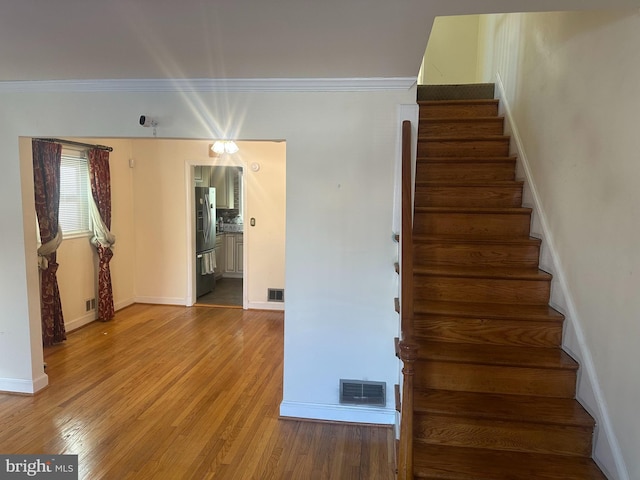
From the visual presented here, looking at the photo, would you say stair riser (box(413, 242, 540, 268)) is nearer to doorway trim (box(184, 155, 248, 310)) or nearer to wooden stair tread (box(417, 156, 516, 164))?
wooden stair tread (box(417, 156, 516, 164))

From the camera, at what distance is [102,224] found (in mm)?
4676

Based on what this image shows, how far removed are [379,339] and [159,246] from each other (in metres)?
3.75

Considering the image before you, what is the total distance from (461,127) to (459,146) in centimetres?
27

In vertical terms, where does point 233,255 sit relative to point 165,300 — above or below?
above

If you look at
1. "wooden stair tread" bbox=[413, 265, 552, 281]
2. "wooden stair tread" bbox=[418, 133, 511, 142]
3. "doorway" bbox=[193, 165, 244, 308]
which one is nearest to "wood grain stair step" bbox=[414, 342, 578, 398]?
"wooden stair tread" bbox=[413, 265, 552, 281]

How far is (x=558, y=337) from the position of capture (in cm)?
226

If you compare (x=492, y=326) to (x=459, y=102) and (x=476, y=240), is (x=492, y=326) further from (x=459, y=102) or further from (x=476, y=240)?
(x=459, y=102)

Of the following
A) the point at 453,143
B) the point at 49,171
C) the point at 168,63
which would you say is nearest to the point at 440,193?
the point at 453,143

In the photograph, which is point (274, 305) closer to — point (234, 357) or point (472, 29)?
point (234, 357)

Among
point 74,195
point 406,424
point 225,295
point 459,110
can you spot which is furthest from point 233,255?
point 406,424

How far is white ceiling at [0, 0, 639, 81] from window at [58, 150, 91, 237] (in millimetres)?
1840

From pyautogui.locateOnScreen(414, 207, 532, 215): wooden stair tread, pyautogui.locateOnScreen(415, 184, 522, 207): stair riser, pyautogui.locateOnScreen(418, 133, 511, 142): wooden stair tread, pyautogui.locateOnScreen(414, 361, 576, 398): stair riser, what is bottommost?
pyautogui.locateOnScreen(414, 361, 576, 398): stair riser

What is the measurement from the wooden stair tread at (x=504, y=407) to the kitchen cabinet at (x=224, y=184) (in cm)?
578

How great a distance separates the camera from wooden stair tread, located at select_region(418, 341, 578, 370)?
6.92 feet
